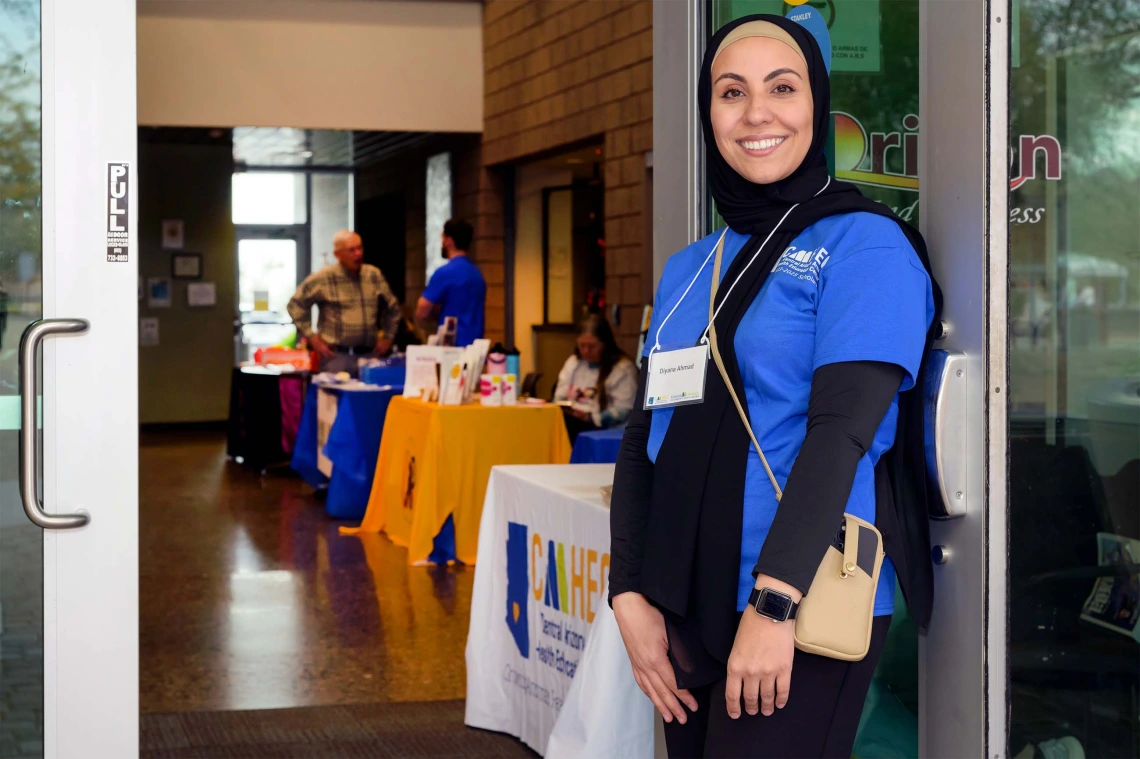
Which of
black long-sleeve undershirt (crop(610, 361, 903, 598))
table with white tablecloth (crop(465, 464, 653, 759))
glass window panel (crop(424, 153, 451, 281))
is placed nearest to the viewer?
black long-sleeve undershirt (crop(610, 361, 903, 598))

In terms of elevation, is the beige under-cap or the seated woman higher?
the beige under-cap

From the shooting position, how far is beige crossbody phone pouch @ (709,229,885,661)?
4.71 ft

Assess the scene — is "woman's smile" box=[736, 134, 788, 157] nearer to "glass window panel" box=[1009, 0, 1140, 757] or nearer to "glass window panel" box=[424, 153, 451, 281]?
"glass window panel" box=[1009, 0, 1140, 757]

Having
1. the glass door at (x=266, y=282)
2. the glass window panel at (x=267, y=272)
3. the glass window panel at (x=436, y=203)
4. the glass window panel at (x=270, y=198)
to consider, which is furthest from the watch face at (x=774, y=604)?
the glass window panel at (x=270, y=198)

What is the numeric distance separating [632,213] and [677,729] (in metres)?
6.40

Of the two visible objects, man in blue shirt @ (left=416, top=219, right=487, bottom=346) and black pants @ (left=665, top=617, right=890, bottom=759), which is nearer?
black pants @ (left=665, top=617, right=890, bottom=759)

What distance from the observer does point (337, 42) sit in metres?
10.3

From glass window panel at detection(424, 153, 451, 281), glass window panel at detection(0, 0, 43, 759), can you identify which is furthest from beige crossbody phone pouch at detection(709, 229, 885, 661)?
glass window panel at detection(424, 153, 451, 281)

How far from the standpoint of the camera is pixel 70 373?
6.04ft

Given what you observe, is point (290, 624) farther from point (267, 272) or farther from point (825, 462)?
point (267, 272)

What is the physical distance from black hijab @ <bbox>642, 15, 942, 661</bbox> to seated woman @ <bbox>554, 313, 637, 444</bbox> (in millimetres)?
4567

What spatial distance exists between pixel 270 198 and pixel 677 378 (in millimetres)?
14394

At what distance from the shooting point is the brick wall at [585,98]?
7793 mm

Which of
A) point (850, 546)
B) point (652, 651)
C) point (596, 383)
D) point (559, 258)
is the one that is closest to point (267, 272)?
point (559, 258)
